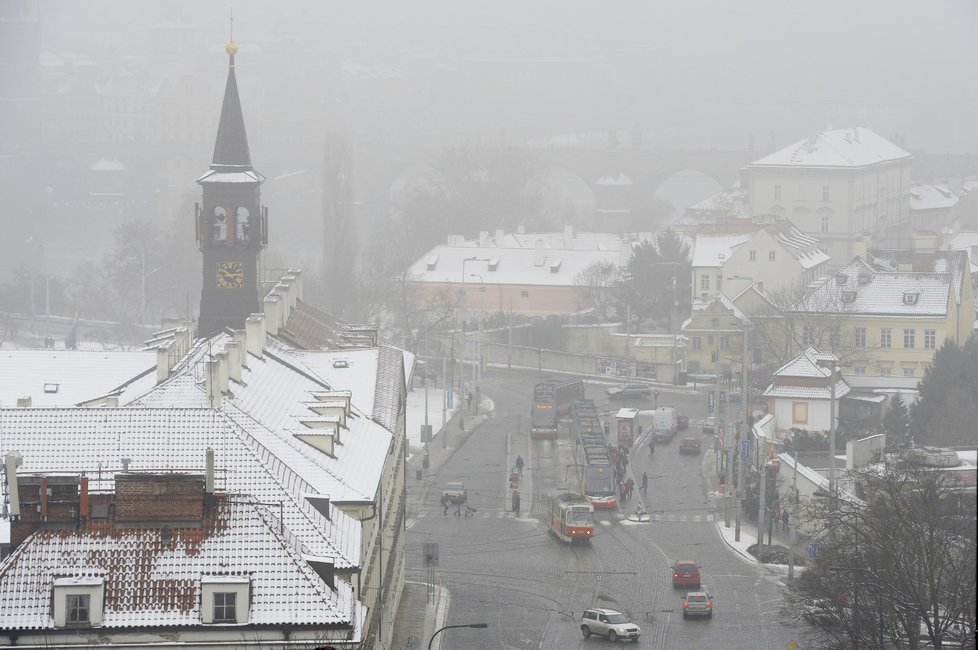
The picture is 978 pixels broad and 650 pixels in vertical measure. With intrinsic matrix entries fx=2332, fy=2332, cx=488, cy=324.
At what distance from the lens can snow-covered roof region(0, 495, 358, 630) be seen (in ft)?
Answer: 93.2

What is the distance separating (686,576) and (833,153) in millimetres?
86386

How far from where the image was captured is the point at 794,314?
283 feet

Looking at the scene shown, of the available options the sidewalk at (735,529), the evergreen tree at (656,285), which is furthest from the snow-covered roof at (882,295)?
the sidewalk at (735,529)

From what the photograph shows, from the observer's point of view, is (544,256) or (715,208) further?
(715,208)

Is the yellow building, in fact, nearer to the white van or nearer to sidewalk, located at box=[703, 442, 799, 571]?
the white van

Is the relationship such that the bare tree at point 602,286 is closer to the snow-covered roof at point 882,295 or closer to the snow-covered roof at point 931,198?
the snow-covered roof at point 882,295

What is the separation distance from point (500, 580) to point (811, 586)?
Answer: 11380mm

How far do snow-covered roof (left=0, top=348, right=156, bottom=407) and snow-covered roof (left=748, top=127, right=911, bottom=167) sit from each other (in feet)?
268

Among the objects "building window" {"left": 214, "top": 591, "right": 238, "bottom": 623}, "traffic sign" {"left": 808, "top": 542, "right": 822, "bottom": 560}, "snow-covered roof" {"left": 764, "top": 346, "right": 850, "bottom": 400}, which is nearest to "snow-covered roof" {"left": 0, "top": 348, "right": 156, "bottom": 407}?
"traffic sign" {"left": 808, "top": 542, "right": 822, "bottom": 560}

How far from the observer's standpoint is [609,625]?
4438cm

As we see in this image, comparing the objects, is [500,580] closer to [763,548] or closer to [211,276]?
[763,548]

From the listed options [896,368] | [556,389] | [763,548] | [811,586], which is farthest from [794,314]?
[811,586]

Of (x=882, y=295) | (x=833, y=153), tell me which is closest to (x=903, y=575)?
(x=882, y=295)

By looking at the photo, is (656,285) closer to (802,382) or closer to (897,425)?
(802,382)
